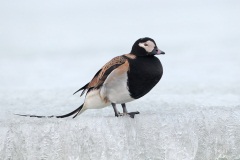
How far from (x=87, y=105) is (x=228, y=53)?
5390 mm

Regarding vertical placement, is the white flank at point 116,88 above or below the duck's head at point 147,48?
below

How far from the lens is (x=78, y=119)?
487 centimetres

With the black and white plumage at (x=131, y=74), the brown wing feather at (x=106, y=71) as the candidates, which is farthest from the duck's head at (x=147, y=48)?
→ the brown wing feather at (x=106, y=71)

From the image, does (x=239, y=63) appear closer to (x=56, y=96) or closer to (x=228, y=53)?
(x=228, y=53)

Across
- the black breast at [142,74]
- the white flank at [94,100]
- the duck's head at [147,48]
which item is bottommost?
the white flank at [94,100]

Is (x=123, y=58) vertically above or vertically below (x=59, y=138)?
above

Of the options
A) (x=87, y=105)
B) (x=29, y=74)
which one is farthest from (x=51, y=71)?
(x=87, y=105)

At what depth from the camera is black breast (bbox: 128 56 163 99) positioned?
16.5 feet

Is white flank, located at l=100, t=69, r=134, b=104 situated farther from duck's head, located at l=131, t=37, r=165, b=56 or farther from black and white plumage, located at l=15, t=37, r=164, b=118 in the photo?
duck's head, located at l=131, t=37, r=165, b=56

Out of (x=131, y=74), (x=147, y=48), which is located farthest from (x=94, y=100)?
(x=147, y=48)

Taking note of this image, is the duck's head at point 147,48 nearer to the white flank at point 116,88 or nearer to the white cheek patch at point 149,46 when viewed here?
the white cheek patch at point 149,46

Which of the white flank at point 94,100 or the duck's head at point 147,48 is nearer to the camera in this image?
the duck's head at point 147,48

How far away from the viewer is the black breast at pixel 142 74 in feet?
16.5

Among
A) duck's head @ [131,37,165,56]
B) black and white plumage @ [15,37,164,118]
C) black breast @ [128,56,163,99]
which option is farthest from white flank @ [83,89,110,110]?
duck's head @ [131,37,165,56]
